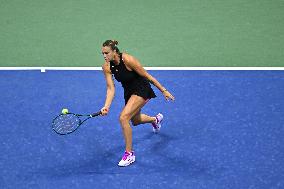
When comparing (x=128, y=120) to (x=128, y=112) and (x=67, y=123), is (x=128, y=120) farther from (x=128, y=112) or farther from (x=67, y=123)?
(x=67, y=123)

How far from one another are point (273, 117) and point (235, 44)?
109 inches

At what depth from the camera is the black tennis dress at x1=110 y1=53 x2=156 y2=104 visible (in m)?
7.33

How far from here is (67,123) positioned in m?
7.66

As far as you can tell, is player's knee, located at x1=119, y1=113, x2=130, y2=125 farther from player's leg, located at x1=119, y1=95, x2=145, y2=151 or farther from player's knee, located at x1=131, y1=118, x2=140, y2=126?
player's knee, located at x1=131, y1=118, x2=140, y2=126

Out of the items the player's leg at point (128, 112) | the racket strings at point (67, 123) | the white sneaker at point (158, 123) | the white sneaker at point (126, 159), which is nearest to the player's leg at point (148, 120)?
the white sneaker at point (158, 123)

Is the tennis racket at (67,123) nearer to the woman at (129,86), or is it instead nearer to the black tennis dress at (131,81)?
the woman at (129,86)

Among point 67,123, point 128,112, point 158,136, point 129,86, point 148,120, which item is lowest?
point 158,136

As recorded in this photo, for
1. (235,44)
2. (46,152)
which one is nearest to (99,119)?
(46,152)

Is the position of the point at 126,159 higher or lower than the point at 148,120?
lower

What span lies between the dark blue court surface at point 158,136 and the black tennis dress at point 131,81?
1.01 meters

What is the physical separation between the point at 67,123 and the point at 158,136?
1.58 metres

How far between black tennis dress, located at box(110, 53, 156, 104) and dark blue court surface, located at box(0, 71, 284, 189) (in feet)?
3.32

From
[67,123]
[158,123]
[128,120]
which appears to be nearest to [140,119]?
[158,123]

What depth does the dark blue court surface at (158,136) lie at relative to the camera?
7281 millimetres
